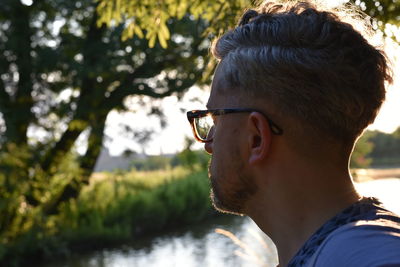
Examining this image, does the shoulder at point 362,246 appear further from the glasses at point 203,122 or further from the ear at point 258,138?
the glasses at point 203,122

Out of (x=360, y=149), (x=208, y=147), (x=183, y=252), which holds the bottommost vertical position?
(x=183, y=252)

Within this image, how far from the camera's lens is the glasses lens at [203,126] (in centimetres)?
129

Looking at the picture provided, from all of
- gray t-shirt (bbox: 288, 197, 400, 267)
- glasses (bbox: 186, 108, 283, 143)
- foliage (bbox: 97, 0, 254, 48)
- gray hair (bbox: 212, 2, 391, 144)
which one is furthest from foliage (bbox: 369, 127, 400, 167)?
gray t-shirt (bbox: 288, 197, 400, 267)

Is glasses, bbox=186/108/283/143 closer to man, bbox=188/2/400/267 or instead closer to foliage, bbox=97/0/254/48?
man, bbox=188/2/400/267

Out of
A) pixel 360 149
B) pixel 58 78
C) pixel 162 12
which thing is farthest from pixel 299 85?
pixel 58 78

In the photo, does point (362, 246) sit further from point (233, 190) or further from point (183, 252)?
point (183, 252)

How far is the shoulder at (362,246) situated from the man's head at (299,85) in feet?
0.78

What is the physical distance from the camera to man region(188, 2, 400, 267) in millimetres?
1075

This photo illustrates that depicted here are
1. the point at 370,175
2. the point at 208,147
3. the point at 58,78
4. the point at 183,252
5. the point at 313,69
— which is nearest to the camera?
the point at 313,69

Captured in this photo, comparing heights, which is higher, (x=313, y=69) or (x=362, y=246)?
(x=313, y=69)

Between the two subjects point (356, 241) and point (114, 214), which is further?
point (114, 214)

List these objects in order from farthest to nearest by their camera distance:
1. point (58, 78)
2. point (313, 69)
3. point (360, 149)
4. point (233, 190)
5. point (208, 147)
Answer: point (58, 78) → point (360, 149) → point (208, 147) → point (233, 190) → point (313, 69)

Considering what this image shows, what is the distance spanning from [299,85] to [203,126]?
1.00ft

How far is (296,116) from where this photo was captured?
1.09m
